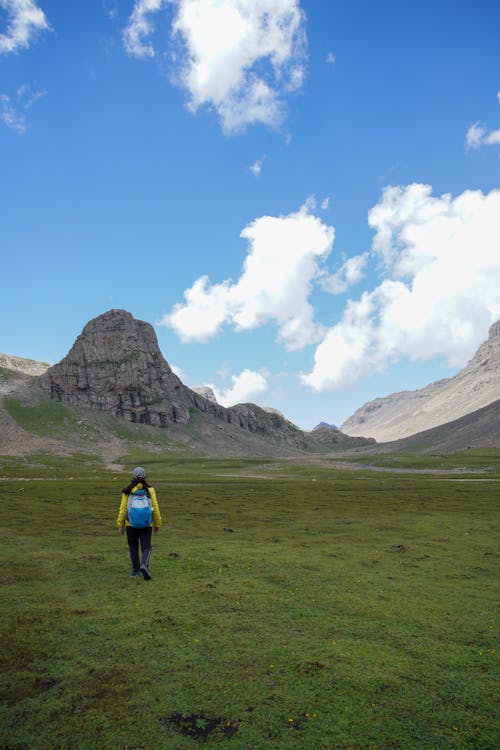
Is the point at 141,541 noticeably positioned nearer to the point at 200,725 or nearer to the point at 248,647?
the point at 248,647

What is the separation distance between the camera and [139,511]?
1755 cm

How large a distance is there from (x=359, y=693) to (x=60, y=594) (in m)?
10.9

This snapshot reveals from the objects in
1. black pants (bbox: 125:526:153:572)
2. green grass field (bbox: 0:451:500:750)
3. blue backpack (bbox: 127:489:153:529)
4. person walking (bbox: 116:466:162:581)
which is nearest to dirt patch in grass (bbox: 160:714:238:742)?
green grass field (bbox: 0:451:500:750)

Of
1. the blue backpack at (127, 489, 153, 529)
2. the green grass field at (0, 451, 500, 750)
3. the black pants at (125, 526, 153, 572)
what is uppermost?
the blue backpack at (127, 489, 153, 529)

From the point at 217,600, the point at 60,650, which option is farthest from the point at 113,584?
the point at 60,650

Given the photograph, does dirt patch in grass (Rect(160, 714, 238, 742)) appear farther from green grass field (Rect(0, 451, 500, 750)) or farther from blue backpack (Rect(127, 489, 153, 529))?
blue backpack (Rect(127, 489, 153, 529))

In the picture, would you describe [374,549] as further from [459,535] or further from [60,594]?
[60,594]

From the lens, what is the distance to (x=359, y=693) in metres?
9.81

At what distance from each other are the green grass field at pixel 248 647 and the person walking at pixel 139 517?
37.7 inches

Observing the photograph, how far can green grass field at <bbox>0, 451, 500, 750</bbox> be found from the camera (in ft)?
28.2

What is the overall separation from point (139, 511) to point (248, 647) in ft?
24.6

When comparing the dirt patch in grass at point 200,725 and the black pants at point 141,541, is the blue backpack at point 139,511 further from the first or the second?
the dirt patch in grass at point 200,725

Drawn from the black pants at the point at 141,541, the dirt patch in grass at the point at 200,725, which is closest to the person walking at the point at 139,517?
the black pants at the point at 141,541

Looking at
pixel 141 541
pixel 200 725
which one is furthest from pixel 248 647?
pixel 141 541
